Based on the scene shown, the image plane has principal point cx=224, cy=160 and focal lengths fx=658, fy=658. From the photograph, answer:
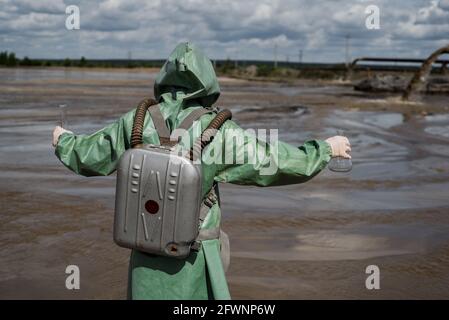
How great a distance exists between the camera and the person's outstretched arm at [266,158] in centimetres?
282

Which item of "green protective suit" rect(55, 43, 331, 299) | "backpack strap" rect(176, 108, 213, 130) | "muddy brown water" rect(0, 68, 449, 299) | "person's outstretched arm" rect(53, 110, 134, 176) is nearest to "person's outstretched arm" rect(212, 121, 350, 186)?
"green protective suit" rect(55, 43, 331, 299)

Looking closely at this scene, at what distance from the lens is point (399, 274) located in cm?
569

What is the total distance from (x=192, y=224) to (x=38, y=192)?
20.4 feet

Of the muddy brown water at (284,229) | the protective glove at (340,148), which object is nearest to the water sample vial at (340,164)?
the protective glove at (340,148)

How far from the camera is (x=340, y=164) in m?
3.12

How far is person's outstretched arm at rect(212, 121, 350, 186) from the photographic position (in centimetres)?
282

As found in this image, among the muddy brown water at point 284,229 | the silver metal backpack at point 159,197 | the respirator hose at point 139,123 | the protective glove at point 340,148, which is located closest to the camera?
the silver metal backpack at point 159,197

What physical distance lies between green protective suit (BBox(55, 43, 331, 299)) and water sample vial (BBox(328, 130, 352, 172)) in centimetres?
14

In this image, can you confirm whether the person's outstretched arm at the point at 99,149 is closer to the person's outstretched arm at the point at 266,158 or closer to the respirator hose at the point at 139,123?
the respirator hose at the point at 139,123

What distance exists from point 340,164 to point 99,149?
1.13 metres

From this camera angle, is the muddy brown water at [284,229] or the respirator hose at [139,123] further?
the muddy brown water at [284,229]

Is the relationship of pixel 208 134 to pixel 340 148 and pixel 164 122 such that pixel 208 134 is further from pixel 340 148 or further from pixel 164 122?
pixel 340 148

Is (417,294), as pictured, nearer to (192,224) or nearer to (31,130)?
(192,224)
